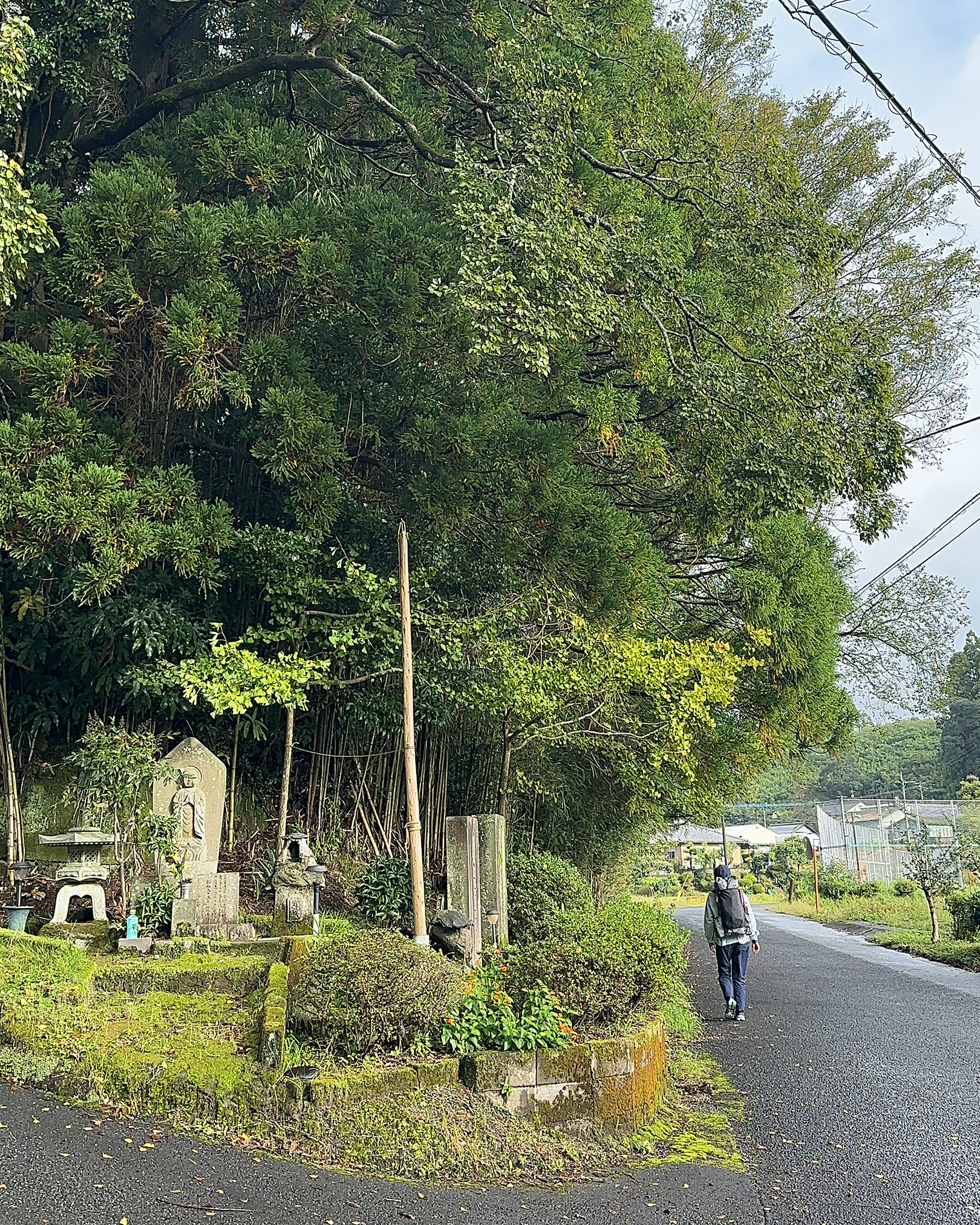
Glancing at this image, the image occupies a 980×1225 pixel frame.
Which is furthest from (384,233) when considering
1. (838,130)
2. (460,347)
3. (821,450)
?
(838,130)

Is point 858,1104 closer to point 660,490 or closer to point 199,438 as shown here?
point 660,490

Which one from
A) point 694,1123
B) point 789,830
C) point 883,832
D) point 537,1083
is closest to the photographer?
point 537,1083

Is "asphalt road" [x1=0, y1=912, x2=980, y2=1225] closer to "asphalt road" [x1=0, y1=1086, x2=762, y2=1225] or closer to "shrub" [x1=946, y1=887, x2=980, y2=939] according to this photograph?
"asphalt road" [x1=0, y1=1086, x2=762, y2=1225]

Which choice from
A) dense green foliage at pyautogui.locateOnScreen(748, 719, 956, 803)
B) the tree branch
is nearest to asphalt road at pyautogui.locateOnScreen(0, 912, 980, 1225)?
the tree branch

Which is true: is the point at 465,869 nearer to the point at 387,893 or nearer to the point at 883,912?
the point at 387,893

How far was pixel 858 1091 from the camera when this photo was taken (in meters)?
6.10

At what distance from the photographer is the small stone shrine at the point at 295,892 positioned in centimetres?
781

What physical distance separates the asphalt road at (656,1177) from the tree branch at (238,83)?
7.56m

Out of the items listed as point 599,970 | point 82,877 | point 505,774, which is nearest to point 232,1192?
point 599,970

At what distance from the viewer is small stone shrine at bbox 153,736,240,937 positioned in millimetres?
7484

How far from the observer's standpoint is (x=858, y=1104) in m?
5.78

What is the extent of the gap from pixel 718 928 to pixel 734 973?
0.47 m

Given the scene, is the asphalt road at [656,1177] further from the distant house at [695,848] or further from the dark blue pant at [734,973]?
the distant house at [695,848]

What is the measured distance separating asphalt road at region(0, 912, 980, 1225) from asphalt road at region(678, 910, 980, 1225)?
1 cm
